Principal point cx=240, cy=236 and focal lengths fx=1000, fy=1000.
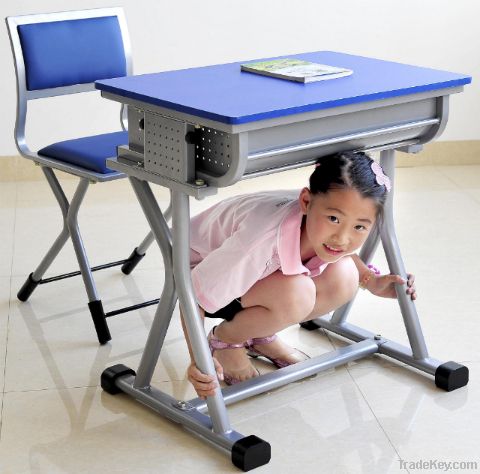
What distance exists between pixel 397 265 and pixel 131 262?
41.2 inches

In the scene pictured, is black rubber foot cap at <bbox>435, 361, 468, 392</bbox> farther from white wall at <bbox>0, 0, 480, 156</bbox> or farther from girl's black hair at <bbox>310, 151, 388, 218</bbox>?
white wall at <bbox>0, 0, 480, 156</bbox>

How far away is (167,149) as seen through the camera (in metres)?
2.09

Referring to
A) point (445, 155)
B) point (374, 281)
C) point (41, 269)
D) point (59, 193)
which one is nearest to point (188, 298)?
point (374, 281)

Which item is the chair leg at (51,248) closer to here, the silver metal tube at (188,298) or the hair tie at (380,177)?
the silver metal tube at (188,298)

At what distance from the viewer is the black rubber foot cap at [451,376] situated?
2461 millimetres

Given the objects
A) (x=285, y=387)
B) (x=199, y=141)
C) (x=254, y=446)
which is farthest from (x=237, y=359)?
(x=199, y=141)

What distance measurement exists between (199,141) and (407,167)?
278 cm

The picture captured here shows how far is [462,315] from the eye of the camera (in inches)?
116

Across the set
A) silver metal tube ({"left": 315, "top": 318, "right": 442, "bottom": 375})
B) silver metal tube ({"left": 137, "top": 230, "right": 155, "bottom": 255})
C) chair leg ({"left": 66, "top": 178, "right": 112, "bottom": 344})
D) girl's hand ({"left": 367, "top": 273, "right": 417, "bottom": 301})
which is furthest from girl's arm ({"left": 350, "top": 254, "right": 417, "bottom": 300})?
silver metal tube ({"left": 137, "top": 230, "right": 155, "bottom": 255})

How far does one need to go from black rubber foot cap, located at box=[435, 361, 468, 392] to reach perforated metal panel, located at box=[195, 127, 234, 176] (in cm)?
84

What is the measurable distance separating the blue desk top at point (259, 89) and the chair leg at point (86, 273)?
563mm

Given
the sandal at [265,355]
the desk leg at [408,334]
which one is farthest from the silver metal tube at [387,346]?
the sandal at [265,355]

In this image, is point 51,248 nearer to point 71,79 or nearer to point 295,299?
point 71,79

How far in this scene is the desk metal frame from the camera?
79.9 inches
